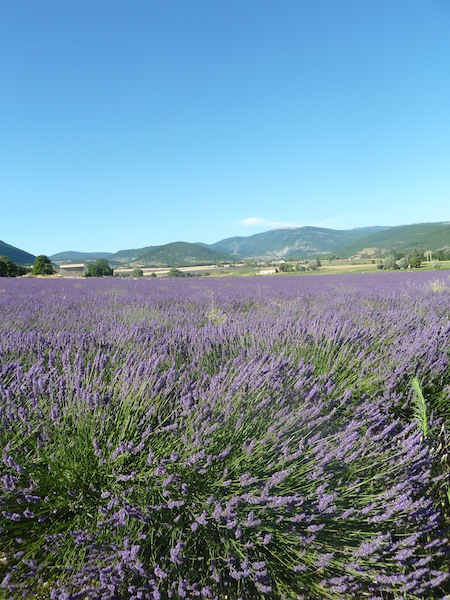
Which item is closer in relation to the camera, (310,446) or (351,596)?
(351,596)

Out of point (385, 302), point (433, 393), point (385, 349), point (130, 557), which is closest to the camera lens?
point (130, 557)

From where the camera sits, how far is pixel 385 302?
205 inches

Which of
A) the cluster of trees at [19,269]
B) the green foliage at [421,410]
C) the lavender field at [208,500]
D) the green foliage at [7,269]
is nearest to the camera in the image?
the lavender field at [208,500]

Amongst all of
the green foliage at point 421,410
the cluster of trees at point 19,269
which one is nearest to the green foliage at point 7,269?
the cluster of trees at point 19,269

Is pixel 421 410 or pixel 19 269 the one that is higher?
pixel 19 269

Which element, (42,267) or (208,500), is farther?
(42,267)

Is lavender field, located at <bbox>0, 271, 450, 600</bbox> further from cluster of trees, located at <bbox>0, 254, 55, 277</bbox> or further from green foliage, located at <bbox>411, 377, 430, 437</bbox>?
cluster of trees, located at <bbox>0, 254, 55, 277</bbox>

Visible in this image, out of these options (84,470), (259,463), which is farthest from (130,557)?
(259,463)

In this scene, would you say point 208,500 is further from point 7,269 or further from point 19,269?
point 19,269

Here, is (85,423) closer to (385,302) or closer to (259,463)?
(259,463)

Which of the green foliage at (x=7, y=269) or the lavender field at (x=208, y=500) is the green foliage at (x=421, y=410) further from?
the green foliage at (x=7, y=269)

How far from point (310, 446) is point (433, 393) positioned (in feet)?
4.42

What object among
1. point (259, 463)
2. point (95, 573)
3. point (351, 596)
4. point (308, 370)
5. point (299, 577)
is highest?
point (308, 370)

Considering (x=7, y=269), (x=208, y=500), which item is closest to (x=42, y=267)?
(x=7, y=269)
